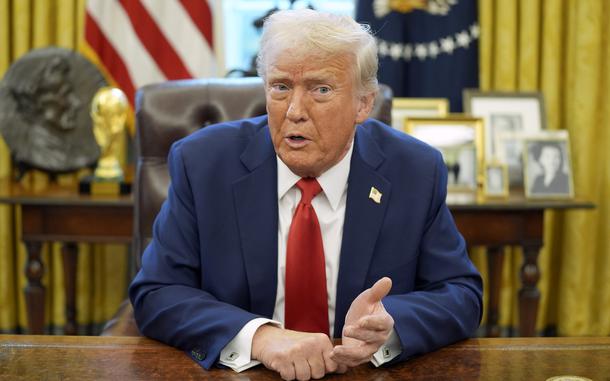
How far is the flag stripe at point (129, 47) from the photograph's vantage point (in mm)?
4242

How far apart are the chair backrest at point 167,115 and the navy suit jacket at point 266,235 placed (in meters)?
0.51

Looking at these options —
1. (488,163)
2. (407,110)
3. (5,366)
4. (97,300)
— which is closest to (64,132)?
(97,300)

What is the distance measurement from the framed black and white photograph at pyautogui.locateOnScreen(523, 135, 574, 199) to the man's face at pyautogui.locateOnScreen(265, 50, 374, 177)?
5.95 ft

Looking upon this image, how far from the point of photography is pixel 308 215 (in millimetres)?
2012

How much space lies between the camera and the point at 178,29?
14.0 feet

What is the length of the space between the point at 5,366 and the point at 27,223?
6.85ft

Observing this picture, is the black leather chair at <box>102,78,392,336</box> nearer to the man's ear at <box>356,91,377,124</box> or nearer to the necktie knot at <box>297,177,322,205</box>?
the man's ear at <box>356,91,377,124</box>

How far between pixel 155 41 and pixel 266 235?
247 centimetres

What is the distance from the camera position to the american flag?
425cm

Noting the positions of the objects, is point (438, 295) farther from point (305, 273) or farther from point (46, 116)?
point (46, 116)

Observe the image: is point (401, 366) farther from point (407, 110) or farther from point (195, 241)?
point (407, 110)

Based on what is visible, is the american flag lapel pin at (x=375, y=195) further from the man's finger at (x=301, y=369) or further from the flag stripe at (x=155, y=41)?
the flag stripe at (x=155, y=41)

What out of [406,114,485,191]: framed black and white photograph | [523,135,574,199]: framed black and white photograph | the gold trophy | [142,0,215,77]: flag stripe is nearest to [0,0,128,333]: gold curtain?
[142,0,215,77]: flag stripe

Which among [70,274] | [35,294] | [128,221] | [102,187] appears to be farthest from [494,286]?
[35,294]
